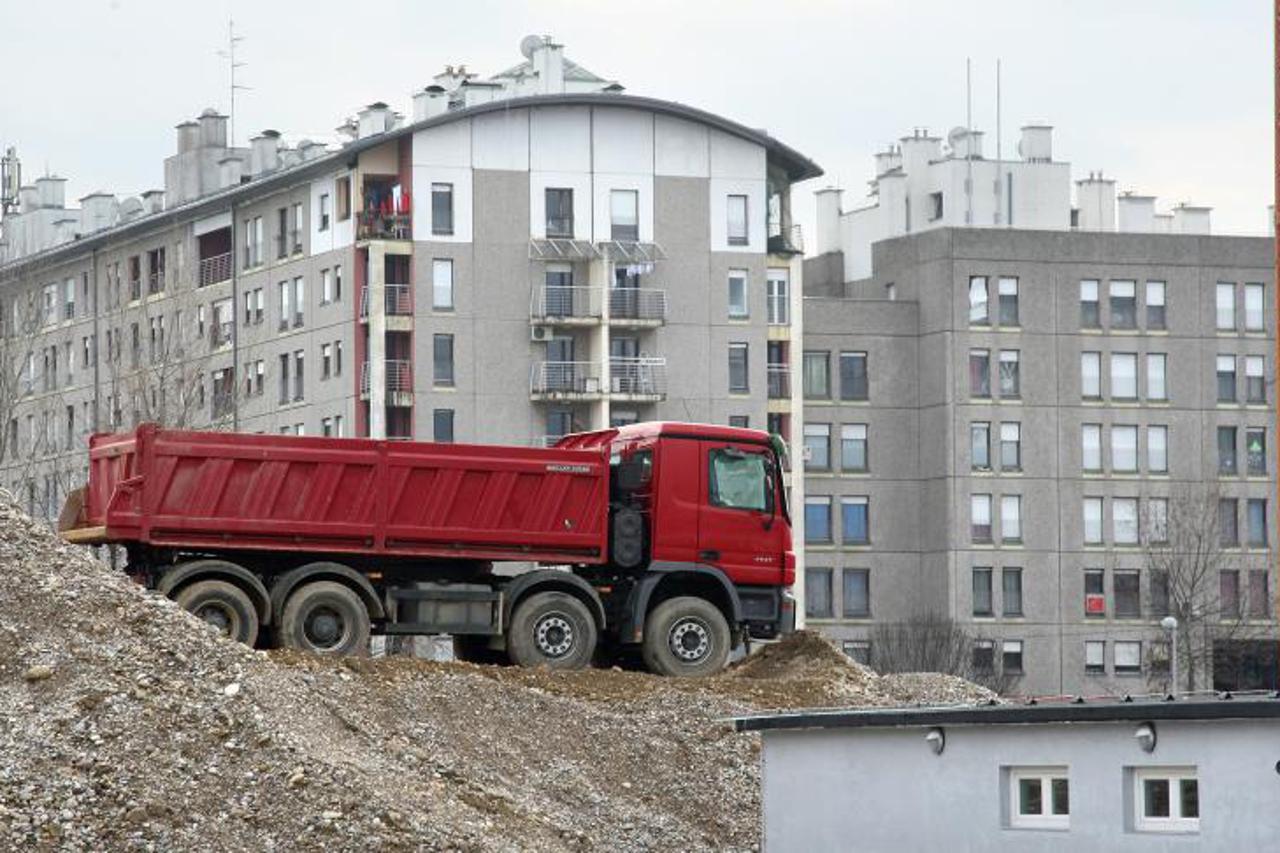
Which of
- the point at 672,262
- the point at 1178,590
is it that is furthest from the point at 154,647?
the point at 1178,590

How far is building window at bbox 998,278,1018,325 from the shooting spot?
112 metres

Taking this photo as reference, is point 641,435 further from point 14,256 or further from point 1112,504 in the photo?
point 14,256

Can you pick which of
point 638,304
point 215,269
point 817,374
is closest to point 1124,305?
point 817,374

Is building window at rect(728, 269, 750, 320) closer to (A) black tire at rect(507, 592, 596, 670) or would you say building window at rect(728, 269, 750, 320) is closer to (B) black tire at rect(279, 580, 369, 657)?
(A) black tire at rect(507, 592, 596, 670)

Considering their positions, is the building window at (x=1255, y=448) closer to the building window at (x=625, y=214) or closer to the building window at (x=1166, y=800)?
the building window at (x=625, y=214)

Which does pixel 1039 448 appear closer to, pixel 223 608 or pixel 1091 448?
pixel 1091 448

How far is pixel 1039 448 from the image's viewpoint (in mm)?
113312

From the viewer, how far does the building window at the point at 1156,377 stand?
11425cm

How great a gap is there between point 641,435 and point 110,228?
76447mm

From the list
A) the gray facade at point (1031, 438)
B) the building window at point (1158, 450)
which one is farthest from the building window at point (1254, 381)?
the building window at point (1158, 450)

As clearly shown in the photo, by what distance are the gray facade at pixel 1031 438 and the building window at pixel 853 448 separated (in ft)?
0.60

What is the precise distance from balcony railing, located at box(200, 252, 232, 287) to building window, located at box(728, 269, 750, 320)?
18344 millimetres

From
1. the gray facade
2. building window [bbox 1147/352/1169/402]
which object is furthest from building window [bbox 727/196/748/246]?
building window [bbox 1147/352/1169/402]

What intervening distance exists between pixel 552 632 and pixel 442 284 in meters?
61.6
